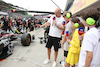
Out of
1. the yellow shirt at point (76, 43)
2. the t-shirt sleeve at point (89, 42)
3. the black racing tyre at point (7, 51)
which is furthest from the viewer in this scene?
the black racing tyre at point (7, 51)

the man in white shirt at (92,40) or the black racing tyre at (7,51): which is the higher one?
the man in white shirt at (92,40)

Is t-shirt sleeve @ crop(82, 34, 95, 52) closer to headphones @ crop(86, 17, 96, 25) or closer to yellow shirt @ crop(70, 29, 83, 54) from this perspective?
headphones @ crop(86, 17, 96, 25)

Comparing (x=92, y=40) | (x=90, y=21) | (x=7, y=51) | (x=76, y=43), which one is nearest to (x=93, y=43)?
(x=92, y=40)

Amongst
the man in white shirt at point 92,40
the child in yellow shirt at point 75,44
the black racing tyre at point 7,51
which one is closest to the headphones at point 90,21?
the man in white shirt at point 92,40

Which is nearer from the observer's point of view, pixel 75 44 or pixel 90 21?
pixel 90 21

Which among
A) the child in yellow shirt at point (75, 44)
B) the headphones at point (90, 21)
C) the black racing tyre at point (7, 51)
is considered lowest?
the black racing tyre at point (7, 51)

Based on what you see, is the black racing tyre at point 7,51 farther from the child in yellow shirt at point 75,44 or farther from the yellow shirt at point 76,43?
the yellow shirt at point 76,43

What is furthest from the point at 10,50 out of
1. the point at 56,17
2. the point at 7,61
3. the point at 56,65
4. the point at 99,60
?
the point at 99,60

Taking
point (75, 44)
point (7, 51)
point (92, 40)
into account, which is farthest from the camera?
point (7, 51)

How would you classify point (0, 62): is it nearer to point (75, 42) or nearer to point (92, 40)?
point (75, 42)

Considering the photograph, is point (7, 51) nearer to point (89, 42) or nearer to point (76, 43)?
point (76, 43)

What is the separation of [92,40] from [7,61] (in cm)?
A: 300

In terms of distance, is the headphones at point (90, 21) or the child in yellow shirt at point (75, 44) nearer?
the headphones at point (90, 21)

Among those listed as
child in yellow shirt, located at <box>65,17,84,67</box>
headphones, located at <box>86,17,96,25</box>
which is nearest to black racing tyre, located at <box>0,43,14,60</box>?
child in yellow shirt, located at <box>65,17,84,67</box>
